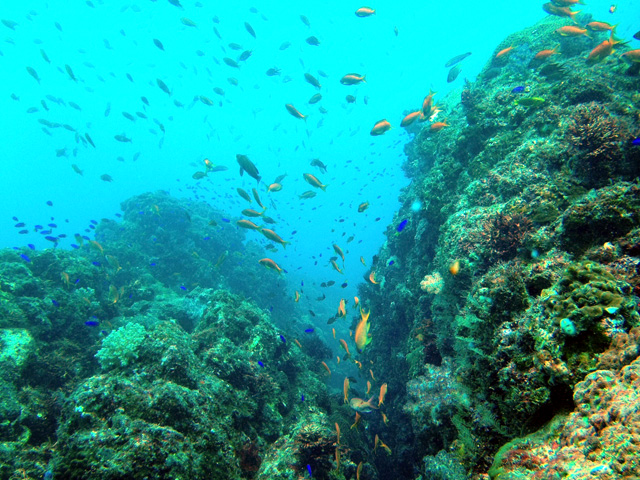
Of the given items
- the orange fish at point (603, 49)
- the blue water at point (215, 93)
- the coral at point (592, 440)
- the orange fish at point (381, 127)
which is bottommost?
the coral at point (592, 440)

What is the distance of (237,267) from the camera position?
1589 centimetres

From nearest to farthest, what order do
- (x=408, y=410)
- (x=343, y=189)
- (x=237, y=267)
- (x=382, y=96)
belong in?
(x=408, y=410), (x=237, y=267), (x=382, y=96), (x=343, y=189)

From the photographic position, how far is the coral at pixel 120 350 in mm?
4238

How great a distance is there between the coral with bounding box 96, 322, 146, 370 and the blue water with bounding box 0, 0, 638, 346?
9146 millimetres

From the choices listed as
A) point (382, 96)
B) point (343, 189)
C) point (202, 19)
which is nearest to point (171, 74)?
point (202, 19)

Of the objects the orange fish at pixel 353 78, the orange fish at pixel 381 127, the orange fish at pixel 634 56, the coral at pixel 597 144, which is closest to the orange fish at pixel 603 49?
the orange fish at pixel 634 56

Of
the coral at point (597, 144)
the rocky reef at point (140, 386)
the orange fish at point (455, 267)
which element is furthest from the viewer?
the orange fish at point (455, 267)

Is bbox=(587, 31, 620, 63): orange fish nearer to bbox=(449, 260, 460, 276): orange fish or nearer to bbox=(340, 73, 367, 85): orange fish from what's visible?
bbox=(340, 73, 367, 85): orange fish

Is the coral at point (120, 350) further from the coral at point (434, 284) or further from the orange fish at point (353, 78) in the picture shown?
the orange fish at point (353, 78)

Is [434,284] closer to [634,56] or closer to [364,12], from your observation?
[634,56]

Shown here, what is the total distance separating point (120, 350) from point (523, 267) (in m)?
6.67

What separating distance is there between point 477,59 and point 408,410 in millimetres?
93136

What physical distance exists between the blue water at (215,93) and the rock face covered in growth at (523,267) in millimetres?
5044

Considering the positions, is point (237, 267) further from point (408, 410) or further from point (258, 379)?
point (408, 410)
